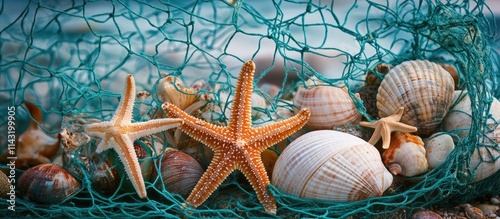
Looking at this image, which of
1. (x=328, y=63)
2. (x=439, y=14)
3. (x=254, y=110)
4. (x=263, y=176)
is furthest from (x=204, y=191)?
(x=328, y=63)

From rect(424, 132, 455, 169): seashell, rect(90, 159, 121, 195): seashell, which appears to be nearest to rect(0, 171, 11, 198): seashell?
rect(90, 159, 121, 195): seashell

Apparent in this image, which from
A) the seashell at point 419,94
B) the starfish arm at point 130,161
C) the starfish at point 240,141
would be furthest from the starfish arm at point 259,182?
the seashell at point 419,94

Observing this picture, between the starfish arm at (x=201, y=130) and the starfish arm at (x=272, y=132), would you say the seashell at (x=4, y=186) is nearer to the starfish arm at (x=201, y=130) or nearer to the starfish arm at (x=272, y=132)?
the starfish arm at (x=201, y=130)

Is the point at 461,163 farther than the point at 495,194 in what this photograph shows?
No

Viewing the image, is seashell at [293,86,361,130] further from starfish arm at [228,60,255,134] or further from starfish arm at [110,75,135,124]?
starfish arm at [110,75,135,124]

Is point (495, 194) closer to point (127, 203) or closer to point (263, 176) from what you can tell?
point (263, 176)

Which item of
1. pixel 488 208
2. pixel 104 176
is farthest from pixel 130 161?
pixel 488 208
